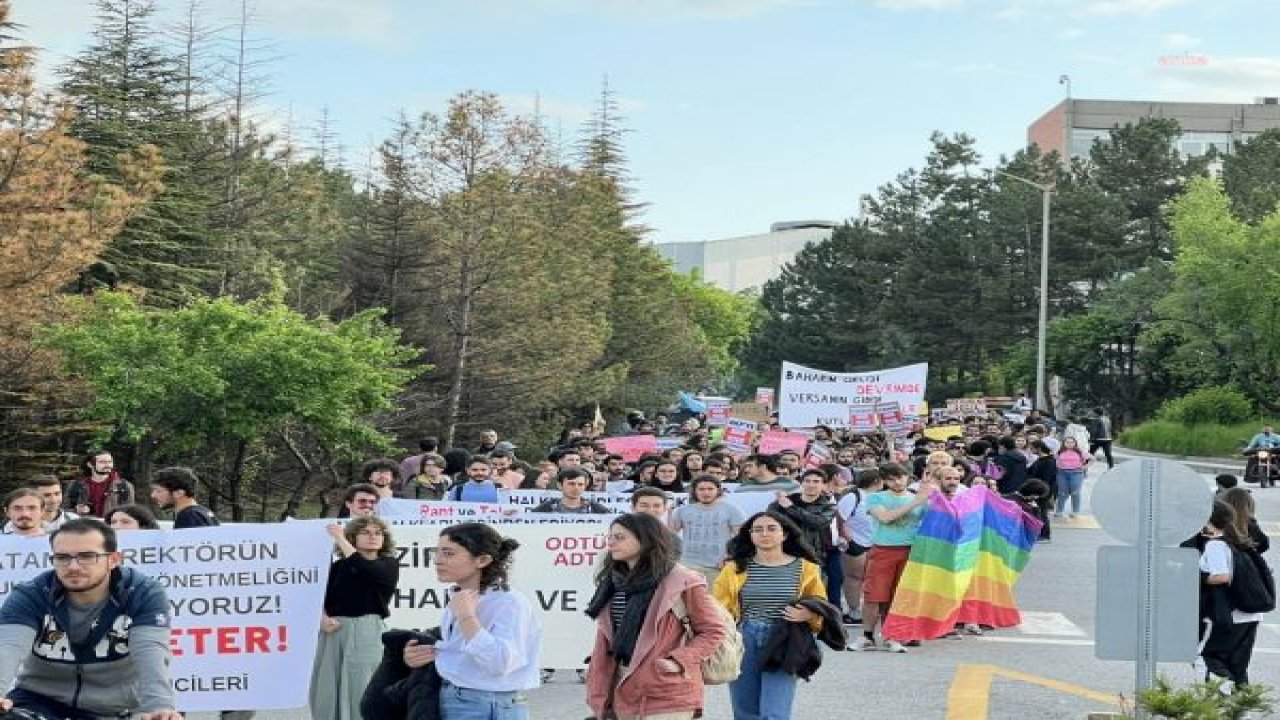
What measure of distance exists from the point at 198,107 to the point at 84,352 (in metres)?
17.4

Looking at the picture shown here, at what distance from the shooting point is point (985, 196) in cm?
9356

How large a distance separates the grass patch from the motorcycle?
15017 millimetres

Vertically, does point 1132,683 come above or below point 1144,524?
below

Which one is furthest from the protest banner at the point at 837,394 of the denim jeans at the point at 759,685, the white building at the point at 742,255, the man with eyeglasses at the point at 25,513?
the white building at the point at 742,255

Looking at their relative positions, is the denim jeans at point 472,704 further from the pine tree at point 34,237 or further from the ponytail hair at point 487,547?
the pine tree at point 34,237

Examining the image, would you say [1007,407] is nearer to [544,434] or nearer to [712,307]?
[544,434]

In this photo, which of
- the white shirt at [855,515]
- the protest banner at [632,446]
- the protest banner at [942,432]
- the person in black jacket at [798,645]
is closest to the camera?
the person in black jacket at [798,645]

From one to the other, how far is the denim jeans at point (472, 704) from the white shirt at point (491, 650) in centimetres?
3

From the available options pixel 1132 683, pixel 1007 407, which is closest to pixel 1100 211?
pixel 1007 407

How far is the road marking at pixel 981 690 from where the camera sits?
1313cm

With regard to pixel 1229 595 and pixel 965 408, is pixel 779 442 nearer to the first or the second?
pixel 1229 595

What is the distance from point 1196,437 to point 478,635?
57191mm

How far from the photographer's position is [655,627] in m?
7.85

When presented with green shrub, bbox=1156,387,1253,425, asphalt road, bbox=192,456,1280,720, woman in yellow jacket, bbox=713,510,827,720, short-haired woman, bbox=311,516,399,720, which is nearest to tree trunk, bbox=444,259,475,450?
asphalt road, bbox=192,456,1280,720
